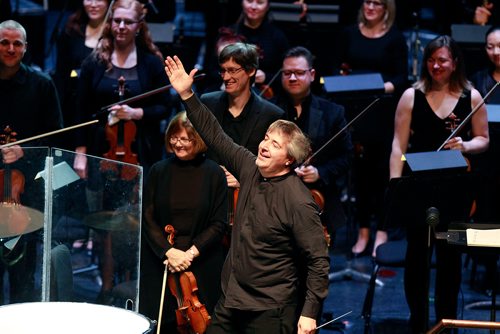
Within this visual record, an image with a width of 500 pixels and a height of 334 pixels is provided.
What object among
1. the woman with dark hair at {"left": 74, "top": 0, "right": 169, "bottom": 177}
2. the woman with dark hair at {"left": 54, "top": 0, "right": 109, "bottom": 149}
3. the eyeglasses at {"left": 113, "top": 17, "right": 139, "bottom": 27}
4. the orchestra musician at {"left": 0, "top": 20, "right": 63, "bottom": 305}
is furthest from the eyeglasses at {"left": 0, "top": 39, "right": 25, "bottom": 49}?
the woman with dark hair at {"left": 54, "top": 0, "right": 109, "bottom": 149}

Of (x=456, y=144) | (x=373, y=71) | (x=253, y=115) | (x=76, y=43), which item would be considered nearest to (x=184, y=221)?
(x=253, y=115)

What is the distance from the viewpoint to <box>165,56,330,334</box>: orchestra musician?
13.8 ft

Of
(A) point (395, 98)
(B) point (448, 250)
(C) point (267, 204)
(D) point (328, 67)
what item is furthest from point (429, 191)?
(D) point (328, 67)

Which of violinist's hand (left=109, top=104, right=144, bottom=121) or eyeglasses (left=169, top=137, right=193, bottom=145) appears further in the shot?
violinist's hand (left=109, top=104, right=144, bottom=121)

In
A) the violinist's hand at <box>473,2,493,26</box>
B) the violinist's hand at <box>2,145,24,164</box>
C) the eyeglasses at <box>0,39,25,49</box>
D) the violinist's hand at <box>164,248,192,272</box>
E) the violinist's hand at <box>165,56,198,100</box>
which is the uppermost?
the violinist's hand at <box>473,2,493,26</box>

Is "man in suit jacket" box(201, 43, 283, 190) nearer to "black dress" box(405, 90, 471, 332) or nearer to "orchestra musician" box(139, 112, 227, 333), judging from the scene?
"orchestra musician" box(139, 112, 227, 333)

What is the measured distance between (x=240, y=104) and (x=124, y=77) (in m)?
1.03

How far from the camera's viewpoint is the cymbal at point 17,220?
4.68 metres

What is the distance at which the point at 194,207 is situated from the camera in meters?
4.95

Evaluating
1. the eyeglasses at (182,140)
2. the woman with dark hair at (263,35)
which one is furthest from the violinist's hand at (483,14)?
the eyeglasses at (182,140)

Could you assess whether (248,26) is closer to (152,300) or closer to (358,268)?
(358,268)

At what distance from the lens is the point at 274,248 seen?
4.24 m

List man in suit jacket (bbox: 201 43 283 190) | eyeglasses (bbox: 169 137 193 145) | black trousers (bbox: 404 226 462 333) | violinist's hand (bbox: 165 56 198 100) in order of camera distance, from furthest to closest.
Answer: black trousers (bbox: 404 226 462 333)
man in suit jacket (bbox: 201 43 283 190)
eyeglasses (bbox: 169 137 193 145)
violinist's hand (bbox: 165 56 198 100)

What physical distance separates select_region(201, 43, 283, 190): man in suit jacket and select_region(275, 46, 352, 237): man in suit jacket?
0.39 metres
